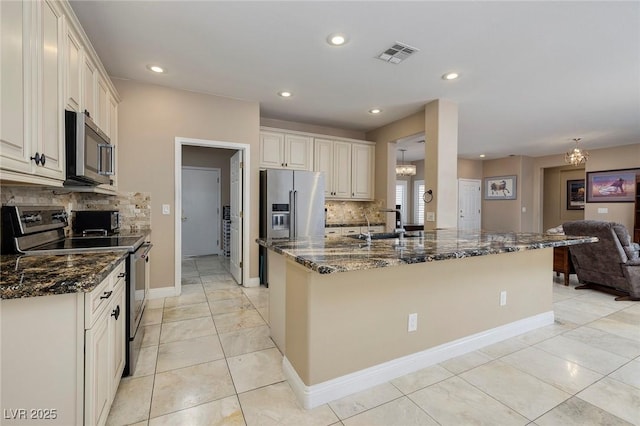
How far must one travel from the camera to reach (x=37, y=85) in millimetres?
1530

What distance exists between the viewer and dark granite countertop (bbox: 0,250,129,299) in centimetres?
105

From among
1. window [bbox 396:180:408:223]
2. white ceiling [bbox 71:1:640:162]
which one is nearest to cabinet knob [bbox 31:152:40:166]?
white ceiling [bbox 71:1:640:162]

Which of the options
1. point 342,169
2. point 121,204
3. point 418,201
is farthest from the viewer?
point 418,201

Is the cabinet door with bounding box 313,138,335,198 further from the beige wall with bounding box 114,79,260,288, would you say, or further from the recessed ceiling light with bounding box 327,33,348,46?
the recessed ceiling light with bounding box 327,33,348,46

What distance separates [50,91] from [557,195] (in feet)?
36.6

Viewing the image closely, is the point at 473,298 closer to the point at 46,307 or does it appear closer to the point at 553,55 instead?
the point at 553,55

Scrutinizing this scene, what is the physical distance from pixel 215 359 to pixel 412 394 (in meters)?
1.41

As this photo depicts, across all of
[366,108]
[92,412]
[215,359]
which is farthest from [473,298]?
[366,108]

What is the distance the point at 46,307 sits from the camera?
1110 mm

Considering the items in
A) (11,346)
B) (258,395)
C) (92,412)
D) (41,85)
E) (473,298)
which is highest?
(41,85)

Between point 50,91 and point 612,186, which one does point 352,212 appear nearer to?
point 50,91

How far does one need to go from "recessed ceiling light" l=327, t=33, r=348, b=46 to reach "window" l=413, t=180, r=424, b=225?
6.87 metres

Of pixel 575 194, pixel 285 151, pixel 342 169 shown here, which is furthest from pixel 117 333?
pixel 575 194

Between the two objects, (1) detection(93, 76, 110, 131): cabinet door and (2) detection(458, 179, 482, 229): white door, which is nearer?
(1) detection(93, 76, 110, 131): cabinet door
